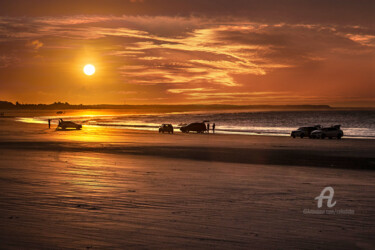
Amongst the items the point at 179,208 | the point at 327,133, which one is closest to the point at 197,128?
the point at 327,133

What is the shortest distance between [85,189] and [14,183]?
2622 mm

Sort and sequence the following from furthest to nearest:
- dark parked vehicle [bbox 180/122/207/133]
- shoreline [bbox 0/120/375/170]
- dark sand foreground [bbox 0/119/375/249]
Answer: dark parked vehicle [bbox 180/122/207/133], shoreline [bbox 0/120/375/170], dark sand foreground [bbox 0/119/375/249]

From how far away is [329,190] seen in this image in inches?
541

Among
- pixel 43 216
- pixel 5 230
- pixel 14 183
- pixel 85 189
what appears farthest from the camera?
pixel 14 183

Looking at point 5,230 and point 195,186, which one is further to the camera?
point 195,186

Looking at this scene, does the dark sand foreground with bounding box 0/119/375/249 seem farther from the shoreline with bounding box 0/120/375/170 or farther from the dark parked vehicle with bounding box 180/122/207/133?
the dark parked vehicle with bounding box 180/122/207/133

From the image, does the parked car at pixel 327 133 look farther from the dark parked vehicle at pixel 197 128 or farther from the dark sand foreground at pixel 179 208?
the dark sand foreground at pixel 179 208

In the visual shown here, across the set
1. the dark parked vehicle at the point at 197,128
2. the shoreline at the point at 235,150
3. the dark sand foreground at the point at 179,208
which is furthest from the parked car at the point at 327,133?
the dark sand foreground at the point at 179,208

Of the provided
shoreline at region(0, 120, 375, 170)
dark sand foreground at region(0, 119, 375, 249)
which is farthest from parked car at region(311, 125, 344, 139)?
dark sand foreground at region(0, 119, 375, 249)

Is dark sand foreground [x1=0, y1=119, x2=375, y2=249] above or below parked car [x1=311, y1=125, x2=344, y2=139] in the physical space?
below

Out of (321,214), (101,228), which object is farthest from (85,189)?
(321,214)

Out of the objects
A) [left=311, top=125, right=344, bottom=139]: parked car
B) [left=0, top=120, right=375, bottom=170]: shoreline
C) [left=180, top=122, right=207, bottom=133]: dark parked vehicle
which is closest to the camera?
[left=0, top=120, right=375, bottom=170]: shoreline

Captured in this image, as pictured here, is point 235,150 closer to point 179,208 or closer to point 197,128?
point 179,208

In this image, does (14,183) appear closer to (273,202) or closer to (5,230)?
(5,230)
